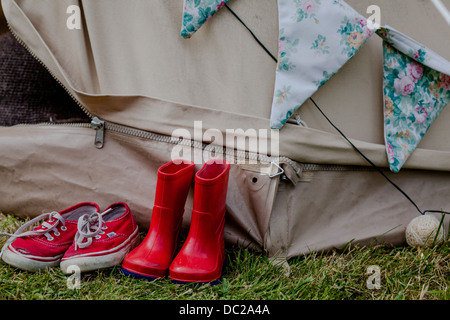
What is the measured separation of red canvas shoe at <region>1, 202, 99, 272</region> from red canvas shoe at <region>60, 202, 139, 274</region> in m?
0.05

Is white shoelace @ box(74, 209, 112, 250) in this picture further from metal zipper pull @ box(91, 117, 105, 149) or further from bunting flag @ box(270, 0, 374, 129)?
bunting flag @ box(270, 0, 374, 129)

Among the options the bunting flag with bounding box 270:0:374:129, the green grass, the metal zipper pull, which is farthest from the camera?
the metal zipper pull

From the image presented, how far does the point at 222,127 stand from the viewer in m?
1.17

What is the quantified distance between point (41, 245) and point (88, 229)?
0.12 meters

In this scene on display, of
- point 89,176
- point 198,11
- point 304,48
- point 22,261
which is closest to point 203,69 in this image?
point 198,11

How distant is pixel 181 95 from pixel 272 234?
0.45 meters

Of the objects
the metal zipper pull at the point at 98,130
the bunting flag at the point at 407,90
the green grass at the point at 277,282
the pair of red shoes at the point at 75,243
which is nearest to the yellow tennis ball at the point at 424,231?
the green grass at the point at 277,282

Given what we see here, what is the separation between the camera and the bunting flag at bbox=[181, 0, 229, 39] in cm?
116

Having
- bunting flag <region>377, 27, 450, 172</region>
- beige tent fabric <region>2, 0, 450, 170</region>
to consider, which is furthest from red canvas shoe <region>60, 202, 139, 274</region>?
bunting flag <region>377, 27, 450, 172</region>

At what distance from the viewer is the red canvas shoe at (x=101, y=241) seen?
3.40ft

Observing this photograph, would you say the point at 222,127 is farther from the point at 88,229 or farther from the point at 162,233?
the point at 88,229

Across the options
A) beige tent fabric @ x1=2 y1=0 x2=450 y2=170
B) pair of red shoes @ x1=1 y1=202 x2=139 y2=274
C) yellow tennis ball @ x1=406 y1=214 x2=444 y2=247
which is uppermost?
beige tent fabric @ x1=2 y1=0 x2=450 y2=170

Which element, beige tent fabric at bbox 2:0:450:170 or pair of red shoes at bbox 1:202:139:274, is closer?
pair of red shoes at bbox 1:202:139:274

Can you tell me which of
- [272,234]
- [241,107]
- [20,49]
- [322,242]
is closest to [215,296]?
[272,234]
